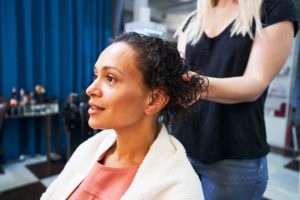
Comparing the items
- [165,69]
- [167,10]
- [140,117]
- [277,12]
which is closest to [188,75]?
[165,69]

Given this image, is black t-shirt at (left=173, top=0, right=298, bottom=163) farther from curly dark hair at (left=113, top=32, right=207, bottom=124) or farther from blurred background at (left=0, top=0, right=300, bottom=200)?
blurred background at (left=0, top=0, right=300, bottom=200)

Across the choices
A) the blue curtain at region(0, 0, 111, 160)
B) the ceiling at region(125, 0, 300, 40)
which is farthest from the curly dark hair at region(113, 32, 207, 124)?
the ceiling at region(125, 0, 300, 40)

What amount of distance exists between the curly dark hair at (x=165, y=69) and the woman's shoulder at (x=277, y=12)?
0.24 metres

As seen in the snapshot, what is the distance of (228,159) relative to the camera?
28.1 inches

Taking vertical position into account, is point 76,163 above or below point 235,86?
below

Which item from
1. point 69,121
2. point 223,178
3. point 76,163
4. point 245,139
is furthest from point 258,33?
point 69,121

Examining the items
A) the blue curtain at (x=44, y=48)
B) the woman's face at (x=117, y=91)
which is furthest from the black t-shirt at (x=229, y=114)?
the blue curtain at (x=44, y=48)

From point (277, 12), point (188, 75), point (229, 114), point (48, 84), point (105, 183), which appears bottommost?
point (48, 84)

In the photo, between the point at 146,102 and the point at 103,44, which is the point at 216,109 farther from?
the point at 103,44

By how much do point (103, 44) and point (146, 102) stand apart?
8.85ft

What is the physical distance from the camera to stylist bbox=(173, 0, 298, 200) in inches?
25.6

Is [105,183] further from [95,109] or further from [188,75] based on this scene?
[188,75]

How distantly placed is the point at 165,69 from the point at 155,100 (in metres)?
0.08

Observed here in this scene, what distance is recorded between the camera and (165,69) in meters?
0.64
